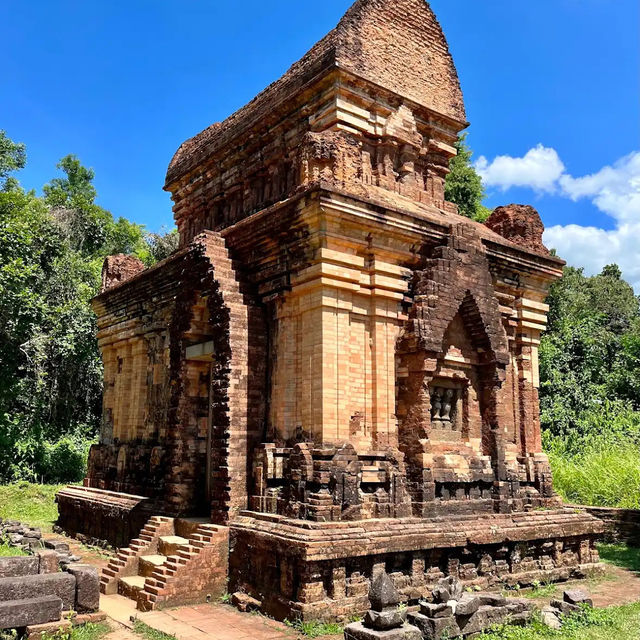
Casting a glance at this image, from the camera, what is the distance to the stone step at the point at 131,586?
9810 millimetres

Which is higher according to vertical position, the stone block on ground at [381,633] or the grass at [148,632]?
the stone block on ground at [381,633]

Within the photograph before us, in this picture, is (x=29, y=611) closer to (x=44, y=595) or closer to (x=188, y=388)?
(x=44, y=595)

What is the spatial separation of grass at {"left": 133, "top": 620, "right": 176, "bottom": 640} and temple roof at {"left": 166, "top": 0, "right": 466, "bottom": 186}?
9.14 meters

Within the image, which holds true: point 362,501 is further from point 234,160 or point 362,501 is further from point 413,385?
point 234,160

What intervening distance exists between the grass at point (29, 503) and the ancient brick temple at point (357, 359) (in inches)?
213

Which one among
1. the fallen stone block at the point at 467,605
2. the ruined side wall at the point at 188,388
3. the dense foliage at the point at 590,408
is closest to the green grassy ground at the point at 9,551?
the ruined side wall at the point at 188,388

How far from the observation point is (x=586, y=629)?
7.93m

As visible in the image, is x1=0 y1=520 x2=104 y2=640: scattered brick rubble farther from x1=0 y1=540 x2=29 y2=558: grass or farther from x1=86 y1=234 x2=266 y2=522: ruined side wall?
x1=86 y1=234 x2=266 y2=522: ruined side wall

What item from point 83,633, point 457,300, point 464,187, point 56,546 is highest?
point 464,187

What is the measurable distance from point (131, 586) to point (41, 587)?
2.70m

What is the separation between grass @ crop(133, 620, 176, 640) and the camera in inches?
310

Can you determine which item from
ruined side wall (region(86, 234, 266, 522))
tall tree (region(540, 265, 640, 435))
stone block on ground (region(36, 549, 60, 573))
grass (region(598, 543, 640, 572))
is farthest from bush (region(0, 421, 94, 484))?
grass (region(598, 543, 640, 572))

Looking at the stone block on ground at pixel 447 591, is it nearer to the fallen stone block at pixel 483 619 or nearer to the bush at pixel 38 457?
the fallen stone block at pixel 483 619

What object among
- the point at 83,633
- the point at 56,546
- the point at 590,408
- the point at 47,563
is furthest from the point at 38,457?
the point at 590,408
